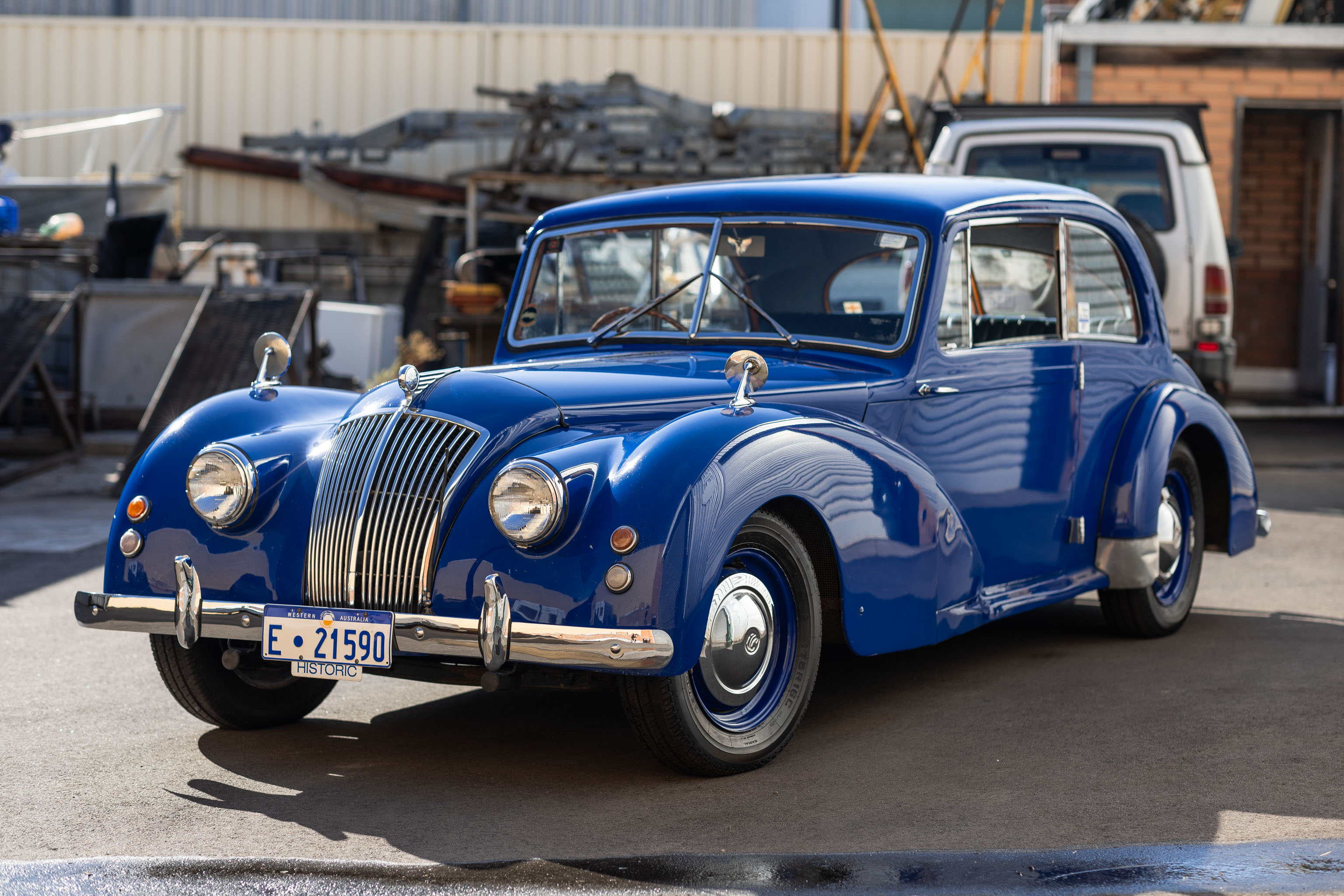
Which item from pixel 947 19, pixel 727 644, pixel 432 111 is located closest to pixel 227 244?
pixel 432 111

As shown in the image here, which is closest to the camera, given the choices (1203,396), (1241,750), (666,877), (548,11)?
(666,877)

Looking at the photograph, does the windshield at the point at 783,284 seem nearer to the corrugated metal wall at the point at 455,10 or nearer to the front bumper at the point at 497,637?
the front bumper at the point at 497,637

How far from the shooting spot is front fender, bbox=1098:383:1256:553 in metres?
5.48

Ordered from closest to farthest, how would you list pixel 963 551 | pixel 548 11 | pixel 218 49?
pixel 963 551
pixel 218 49
pixel 548 11

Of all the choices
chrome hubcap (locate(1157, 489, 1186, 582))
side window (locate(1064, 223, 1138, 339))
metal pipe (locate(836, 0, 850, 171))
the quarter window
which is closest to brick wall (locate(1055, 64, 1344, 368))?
metal pipe (locate(836, 0, 850, 171))

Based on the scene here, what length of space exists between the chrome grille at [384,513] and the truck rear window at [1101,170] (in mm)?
6343

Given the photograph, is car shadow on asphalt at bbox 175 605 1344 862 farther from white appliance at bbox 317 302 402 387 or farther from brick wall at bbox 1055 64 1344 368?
brick wall at bbox 1055 64 1344 368

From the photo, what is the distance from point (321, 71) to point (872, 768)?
54.9ft

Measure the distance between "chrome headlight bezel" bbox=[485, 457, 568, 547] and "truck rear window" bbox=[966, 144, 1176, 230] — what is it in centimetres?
645

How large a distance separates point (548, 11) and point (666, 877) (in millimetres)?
19621

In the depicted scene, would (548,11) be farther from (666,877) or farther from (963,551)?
(666,877)

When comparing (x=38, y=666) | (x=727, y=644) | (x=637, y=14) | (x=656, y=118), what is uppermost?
(x=637, y=14)

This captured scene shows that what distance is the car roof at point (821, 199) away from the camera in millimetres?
4980

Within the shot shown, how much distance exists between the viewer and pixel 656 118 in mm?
17125
